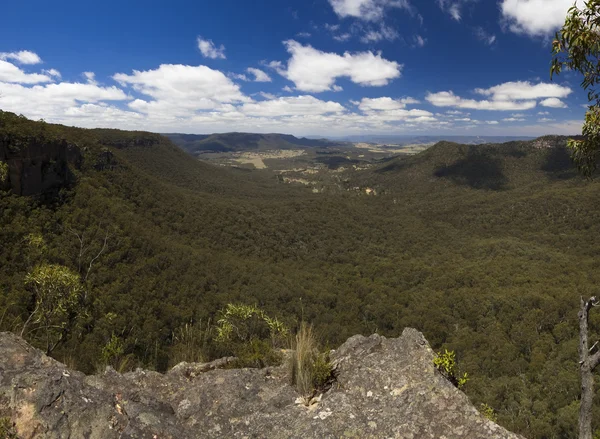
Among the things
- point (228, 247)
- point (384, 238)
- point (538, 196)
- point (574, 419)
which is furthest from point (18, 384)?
point (538, 196)

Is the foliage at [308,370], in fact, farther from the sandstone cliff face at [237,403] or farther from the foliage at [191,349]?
the foliage at [191,349]

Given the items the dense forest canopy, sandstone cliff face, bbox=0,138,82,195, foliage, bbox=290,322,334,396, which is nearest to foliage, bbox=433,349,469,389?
foliage, bbox=290,322,334,396

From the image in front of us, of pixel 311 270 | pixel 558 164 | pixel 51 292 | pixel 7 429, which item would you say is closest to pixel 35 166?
pixel 51 292

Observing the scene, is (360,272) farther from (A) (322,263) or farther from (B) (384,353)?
(B) (384,353)

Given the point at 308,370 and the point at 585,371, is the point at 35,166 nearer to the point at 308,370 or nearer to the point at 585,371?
the point at 308,370

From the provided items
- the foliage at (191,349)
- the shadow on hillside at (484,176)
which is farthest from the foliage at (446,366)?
the shadow on hillside at (484,176)
